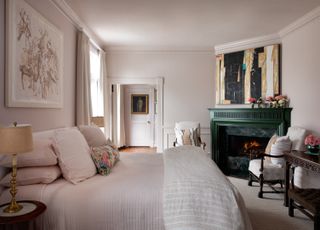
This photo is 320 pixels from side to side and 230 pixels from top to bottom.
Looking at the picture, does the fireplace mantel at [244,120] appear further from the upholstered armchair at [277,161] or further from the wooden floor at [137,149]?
the wooden floor at [137,149]

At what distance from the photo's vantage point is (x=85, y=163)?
2.24m

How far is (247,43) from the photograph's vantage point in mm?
5121

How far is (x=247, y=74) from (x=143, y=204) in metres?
4.17

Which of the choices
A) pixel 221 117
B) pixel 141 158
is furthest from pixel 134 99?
pixel 141 158

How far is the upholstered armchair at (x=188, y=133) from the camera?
17.0 ft

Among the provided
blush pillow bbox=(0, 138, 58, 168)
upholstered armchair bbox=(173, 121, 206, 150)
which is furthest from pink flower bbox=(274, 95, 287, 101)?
blush pillow bbox=(0, 138, 58, 168)

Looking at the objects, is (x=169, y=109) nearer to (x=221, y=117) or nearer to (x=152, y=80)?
(x=152, y=80)

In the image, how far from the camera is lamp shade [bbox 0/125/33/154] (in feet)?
5.13

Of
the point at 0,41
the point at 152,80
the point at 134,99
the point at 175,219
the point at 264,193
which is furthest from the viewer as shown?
the point at 134,99

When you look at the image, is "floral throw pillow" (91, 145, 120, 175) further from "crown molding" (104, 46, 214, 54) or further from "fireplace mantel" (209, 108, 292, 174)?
"crown molding" (104, 46, 214, 54)

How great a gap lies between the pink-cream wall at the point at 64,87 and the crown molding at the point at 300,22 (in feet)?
12.0

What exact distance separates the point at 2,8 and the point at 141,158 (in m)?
2.15

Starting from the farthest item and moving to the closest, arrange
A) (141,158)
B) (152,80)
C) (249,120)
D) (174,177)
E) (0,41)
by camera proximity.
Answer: (152,80)
(249,120)
(141,158)
(0,41)
(174,177)

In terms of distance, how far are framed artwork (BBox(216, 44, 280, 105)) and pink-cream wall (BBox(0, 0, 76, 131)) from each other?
10.6 feet
